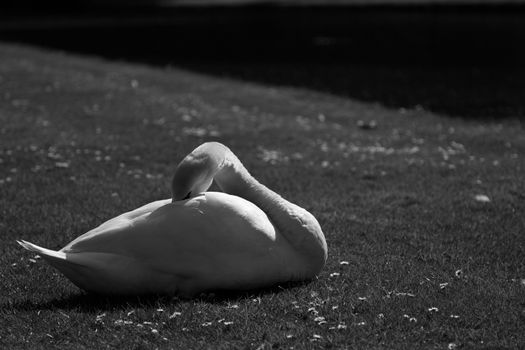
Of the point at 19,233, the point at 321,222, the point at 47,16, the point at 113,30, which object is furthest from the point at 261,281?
the point at 47,16

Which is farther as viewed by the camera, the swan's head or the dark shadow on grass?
the dark shadow on grass

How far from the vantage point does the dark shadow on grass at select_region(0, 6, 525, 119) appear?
1477 centimetres

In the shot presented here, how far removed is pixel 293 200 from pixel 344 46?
13051mm

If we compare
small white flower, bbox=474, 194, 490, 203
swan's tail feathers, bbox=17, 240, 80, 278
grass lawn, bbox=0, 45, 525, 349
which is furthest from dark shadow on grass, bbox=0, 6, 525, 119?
swan's tail feathers, bbox=17, 240, 80, 278

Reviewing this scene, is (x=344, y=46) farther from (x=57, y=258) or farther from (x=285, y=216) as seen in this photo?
(x=57, y=258)

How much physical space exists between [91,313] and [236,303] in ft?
2.88

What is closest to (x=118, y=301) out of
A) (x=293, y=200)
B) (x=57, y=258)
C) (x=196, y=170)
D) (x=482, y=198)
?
(x=57, y=258)

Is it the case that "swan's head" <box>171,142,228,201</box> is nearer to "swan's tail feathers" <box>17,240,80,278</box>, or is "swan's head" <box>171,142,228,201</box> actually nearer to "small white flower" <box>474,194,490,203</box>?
"swan's tail feathers" <box>17,240,80,278</box>

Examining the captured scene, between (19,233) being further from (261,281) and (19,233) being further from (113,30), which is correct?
(113,30)

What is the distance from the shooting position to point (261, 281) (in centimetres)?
550

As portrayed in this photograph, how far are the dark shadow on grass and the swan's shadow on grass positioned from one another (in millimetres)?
7820

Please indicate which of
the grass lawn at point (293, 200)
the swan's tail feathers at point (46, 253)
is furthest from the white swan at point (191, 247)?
the grass lawn at point (293, 200)

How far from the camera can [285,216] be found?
5.73 m

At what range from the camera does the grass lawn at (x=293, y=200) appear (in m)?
4.98
